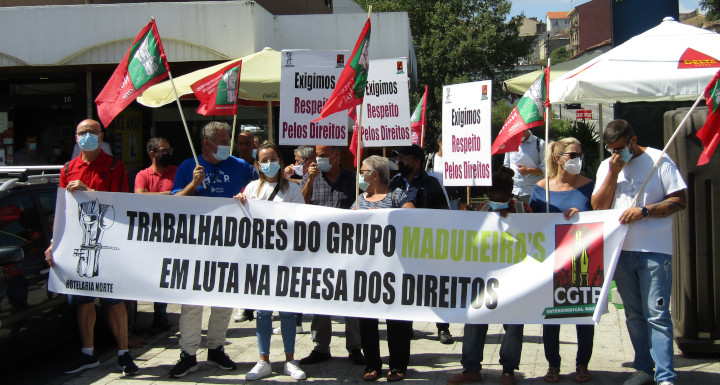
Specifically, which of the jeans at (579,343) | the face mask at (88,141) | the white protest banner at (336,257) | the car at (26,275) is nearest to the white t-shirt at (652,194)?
the white protest banner at (336,257)

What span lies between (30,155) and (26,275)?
1008 cm

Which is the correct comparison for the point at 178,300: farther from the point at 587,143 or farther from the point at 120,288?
the point at 587,143

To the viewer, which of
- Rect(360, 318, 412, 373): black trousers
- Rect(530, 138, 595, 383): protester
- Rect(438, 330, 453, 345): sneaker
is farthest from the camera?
Rect(438, 330, 453, 345): sneaker

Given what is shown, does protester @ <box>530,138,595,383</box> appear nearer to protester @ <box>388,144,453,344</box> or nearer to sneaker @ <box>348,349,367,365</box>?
protester @ <box>388,144,453,344</box>

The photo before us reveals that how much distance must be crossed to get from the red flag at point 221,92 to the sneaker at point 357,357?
2540mm

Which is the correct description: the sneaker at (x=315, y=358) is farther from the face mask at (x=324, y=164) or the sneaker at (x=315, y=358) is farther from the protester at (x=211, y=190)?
the face mask at (x=324, y=164)

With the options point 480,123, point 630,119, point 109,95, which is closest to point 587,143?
point 630,119

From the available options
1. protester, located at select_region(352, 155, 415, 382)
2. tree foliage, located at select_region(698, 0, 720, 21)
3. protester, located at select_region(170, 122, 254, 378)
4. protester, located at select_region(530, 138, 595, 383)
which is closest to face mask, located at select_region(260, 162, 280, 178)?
protester, located at select_region(170, 122, 254, 378)

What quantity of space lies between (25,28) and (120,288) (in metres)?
9.76

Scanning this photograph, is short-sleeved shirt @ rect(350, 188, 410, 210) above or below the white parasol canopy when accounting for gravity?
below

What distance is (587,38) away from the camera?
90062 millimetres

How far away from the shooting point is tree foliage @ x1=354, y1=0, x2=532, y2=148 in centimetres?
3703

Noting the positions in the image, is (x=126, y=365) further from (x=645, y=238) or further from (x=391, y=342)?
(x=645, y=238)

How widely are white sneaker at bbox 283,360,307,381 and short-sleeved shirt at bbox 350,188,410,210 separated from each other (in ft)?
4.53
